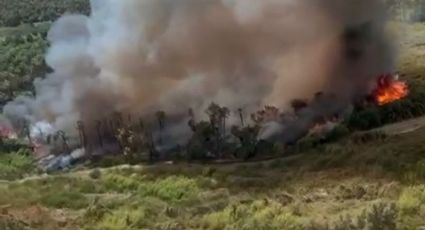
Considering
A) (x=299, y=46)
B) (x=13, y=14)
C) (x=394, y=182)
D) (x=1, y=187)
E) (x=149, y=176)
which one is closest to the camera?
(x=394, y=182)

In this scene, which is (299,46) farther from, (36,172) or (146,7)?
(36,172)

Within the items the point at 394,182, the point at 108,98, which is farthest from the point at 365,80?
the point at 394,182

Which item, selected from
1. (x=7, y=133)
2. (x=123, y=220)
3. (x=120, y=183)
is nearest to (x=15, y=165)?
(x=7, y=133)

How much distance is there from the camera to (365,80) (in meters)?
78.9

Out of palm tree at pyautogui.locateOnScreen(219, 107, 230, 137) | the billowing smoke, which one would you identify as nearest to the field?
the billowing smoke

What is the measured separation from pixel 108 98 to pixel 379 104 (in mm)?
27968

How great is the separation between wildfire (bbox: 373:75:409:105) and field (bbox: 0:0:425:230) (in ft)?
4.64

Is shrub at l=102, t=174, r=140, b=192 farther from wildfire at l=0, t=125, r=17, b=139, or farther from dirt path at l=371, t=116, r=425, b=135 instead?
wildfire at l=0, t=125, r=17, b=139

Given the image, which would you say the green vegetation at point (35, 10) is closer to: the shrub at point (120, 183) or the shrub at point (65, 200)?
the shrub at point (120, 183)

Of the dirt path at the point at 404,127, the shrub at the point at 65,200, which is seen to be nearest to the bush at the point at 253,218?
the shrub at the point at 65,200

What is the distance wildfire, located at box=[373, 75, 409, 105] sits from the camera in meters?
75.7

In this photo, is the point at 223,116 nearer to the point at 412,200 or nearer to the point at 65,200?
the point at 65,200

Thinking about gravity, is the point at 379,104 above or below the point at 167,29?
below

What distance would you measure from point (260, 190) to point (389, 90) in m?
39.0
